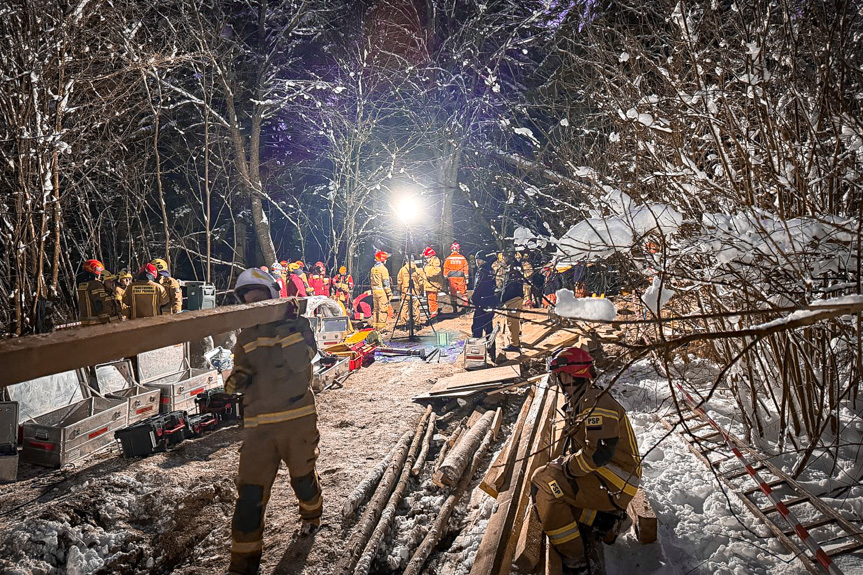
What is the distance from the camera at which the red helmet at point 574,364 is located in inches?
136

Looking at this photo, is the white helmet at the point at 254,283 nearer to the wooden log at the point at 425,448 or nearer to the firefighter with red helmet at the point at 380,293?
the wooden log at the point at 425,448

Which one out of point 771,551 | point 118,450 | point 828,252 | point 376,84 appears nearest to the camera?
point 828,252

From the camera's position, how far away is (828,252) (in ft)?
6.81

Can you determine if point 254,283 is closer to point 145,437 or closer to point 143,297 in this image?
point 145,437

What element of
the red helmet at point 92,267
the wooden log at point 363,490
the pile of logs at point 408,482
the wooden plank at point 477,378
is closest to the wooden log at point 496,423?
the pile of logs at point 408,482

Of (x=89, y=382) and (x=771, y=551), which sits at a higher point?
(x=89, y=382)

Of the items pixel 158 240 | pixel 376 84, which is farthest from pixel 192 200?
pixel 376 84

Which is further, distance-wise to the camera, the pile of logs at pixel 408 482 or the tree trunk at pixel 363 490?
the tree trunk at pixel 363 490

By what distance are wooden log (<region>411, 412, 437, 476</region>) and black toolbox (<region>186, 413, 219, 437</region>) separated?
321cm

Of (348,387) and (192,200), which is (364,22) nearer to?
(192,200)

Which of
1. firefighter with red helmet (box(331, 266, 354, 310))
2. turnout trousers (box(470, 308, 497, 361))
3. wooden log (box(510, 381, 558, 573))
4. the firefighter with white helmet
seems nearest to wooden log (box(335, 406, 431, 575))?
wooden log (box(510, 381, 558, 573))

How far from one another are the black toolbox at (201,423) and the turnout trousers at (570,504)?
506 cm

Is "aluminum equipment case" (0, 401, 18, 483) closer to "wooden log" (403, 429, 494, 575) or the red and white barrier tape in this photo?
"wooden log" (403, 429, 494, 575)

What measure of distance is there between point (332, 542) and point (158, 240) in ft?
72.5
